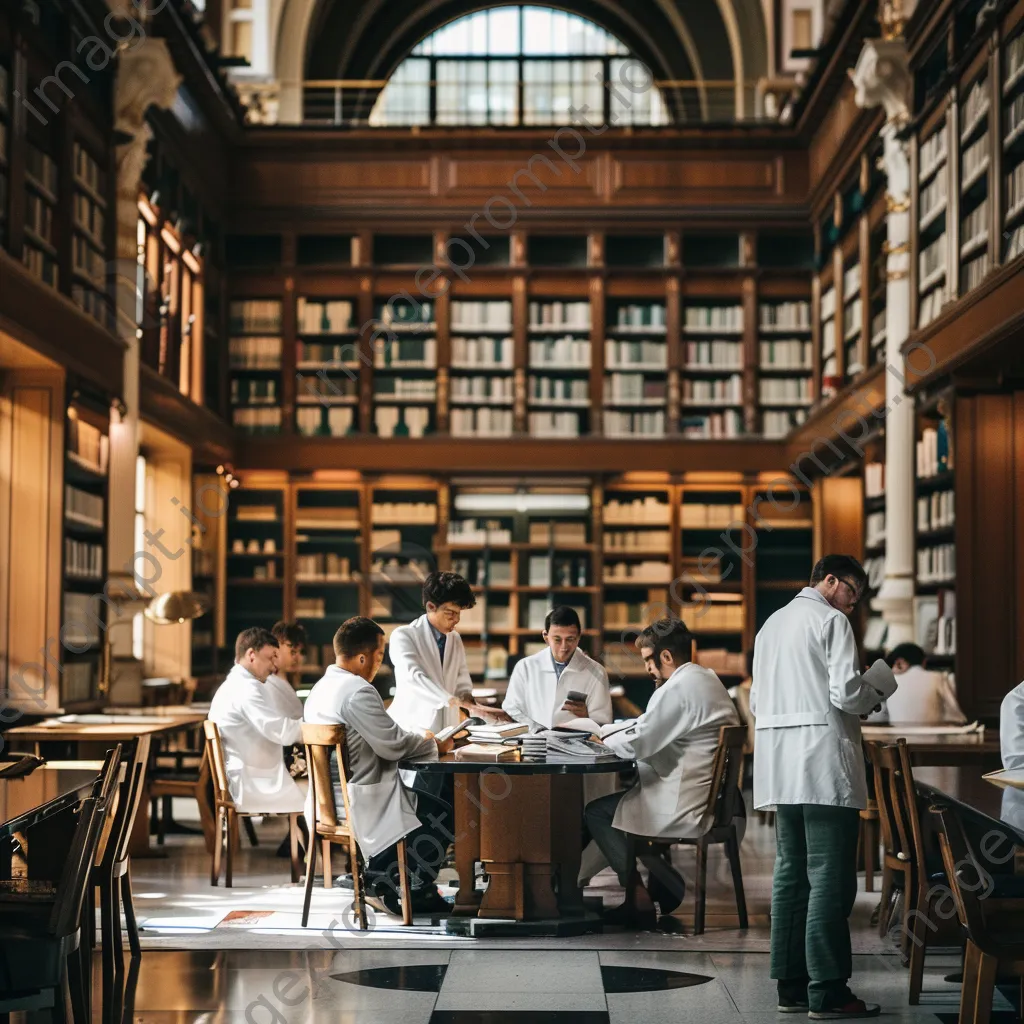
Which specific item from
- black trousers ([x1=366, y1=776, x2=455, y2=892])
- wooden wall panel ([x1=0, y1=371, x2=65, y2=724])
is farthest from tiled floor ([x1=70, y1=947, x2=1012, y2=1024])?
wooden wall panel ([x1=0, y1=371, x2=65, y2=724])

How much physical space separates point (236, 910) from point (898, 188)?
5.86 meters

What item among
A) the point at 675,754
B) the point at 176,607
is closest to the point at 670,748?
the point at 675,754

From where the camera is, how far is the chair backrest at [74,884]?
11.0 feet

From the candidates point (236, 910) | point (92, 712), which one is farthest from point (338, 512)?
point (236, 910)

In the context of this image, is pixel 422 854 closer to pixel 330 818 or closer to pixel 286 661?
pixel 330 818

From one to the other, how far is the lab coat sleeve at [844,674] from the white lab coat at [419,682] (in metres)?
2.48

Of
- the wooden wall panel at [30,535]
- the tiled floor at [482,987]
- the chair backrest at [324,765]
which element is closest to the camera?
the tiled floor at [482,987]

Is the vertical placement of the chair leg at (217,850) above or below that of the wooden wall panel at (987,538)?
below

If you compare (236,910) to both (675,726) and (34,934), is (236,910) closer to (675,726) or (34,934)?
(675,726)

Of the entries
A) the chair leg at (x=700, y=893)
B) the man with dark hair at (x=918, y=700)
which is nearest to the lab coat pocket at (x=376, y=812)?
the chair leg at (x=700, y=893)

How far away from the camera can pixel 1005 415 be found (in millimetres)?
8156

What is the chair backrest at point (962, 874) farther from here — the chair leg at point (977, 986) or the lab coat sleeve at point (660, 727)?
the lab coat sleeve at point (660, 727)

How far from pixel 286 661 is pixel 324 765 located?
90.2 inches

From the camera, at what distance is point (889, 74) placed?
30.4ft
